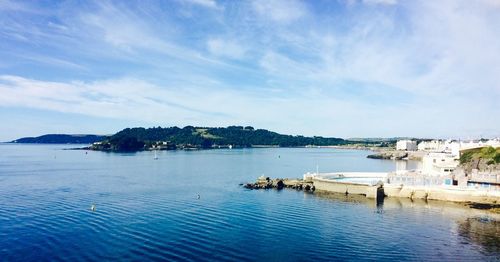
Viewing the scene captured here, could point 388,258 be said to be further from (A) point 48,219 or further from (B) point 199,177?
(B) point 199,177

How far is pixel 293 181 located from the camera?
76.8 metres

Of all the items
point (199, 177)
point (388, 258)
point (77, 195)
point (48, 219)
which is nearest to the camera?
point (388, 258)

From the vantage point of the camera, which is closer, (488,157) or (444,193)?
(444,193)

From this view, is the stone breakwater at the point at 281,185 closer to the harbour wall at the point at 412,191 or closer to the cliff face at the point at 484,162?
the harbour wall at the point at 412,191

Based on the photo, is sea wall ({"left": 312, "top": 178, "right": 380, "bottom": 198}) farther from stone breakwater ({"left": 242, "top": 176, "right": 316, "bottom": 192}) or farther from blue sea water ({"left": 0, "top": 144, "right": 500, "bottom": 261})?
blue sea water ({"left": 0, "top": 144, "right": 500, "bottom": 261})

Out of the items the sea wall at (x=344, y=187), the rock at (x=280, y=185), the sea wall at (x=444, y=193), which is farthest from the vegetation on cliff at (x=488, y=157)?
the rock at (x=280, y=185)

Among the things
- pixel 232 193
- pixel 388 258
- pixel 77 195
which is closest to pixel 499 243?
pixel 388 258

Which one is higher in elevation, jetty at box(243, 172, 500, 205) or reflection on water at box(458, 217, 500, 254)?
jetty at box(243, 172, 500, 205)

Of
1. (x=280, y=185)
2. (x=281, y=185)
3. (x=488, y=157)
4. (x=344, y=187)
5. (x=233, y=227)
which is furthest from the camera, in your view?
(x=488, y=157)

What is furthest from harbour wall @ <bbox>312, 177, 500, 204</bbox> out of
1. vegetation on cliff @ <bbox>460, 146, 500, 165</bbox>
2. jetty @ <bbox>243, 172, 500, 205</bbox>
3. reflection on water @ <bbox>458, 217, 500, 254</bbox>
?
vegetation on cliff @ <bbox>460, 146, 500, 165</bbox>

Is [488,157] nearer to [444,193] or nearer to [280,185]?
[444,193]

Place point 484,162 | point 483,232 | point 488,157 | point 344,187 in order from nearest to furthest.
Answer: point 483,232 < point 344,187 < point 484,162 < point 488,157

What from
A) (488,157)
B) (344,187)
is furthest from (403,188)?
(488,157)

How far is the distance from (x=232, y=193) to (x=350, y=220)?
25823 mm
